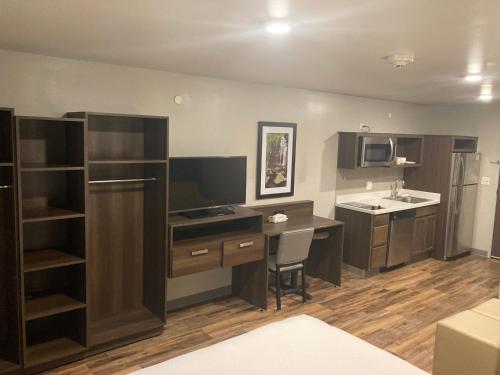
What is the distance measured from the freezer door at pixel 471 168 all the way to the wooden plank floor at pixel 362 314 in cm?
134

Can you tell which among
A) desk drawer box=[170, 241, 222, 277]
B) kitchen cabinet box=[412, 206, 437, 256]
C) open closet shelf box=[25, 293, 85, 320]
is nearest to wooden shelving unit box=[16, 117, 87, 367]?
open closet shelf box=[25, 293, 85, 320]

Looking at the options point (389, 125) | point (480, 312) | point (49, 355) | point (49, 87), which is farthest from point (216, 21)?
point (389, 125)

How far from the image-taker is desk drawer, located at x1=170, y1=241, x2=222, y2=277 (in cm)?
343

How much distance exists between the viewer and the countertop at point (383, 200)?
204 inches

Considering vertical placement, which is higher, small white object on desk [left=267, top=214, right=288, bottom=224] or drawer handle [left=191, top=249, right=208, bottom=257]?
small white object on desk [left=267, top=214, right=288, bottom=224]

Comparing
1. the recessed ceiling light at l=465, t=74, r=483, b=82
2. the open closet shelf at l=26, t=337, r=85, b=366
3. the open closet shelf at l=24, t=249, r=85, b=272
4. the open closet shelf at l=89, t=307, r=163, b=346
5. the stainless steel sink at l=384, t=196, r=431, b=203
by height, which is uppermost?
the recessed ceiling light at l=465, t=74, r=483, b=82

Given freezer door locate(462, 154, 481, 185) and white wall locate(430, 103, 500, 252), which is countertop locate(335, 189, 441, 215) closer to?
freezer door locate(462, 154, 481, 185)

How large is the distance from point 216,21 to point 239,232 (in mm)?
2323

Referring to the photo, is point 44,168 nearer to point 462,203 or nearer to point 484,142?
point 462,203

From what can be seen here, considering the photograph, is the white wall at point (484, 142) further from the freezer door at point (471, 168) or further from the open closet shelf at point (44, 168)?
the open closet shelf at point (44, 168)

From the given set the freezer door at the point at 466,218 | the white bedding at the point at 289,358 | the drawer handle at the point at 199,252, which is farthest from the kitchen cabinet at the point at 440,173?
the white bedding at the point at 289,358

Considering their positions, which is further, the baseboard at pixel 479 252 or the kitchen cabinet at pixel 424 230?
the baseboard at pixel 479 252

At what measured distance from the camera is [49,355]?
116 inches

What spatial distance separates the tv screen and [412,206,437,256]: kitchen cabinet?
287cm
